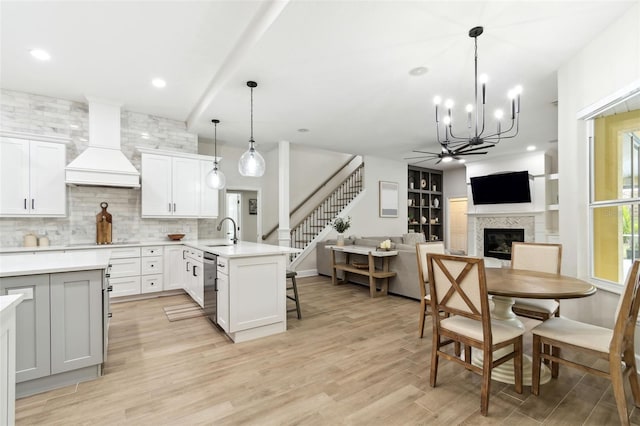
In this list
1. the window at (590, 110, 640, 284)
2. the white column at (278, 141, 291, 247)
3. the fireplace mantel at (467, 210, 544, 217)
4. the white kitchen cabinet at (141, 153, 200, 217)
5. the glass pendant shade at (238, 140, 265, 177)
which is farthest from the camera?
the fireplace mantel at (467, 210, 544, 217)

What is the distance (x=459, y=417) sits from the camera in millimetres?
1899

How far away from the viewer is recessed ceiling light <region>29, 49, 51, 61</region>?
3240 mm

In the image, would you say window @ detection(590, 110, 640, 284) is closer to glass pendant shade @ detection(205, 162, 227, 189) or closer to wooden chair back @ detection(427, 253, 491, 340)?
wooden chair back @ detection(427, 253, 491, 340)

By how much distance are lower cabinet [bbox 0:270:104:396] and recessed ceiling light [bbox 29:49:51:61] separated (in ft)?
8.64

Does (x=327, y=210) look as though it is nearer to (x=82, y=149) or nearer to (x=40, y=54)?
(x=82, y=149)

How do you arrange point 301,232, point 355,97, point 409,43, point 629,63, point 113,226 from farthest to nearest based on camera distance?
point 301,232, point 113,226, point 355,97, point 409,43, point 629,63

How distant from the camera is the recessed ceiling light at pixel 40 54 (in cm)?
324

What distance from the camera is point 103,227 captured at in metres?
4.71

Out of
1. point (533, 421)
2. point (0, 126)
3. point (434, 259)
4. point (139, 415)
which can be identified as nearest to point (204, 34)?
point (434, 259)

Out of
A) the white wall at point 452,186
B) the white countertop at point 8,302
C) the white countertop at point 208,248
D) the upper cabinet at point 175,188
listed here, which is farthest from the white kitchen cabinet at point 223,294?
the white wall at point 452,186

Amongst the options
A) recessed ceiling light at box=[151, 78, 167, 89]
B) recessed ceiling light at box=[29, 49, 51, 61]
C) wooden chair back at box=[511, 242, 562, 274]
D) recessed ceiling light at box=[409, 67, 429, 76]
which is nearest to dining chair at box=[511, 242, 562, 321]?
wooden chair back at box=[511, 242, 562, 274]

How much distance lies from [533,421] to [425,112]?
13.2ft

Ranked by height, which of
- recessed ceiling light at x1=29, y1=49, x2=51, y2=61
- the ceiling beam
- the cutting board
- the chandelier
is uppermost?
recessed ceiling light at x1=29, y1=49, x2=51, y2=61

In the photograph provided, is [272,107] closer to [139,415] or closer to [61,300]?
[61,300]
